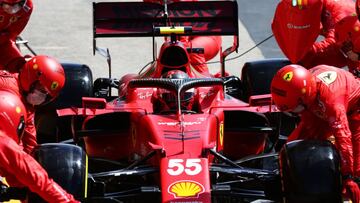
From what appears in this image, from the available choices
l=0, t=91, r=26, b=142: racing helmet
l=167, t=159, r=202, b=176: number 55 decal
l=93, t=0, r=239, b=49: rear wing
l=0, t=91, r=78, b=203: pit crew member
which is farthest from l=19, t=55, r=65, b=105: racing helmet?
l=93, t=0, r=239, b=49: rear wing

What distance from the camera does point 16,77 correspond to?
7.72 m

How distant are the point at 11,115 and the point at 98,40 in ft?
28.7

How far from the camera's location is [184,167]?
7.18 m

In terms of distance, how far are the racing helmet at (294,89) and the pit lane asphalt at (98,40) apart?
6.20 m

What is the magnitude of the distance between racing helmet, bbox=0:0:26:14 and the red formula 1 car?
0.79m

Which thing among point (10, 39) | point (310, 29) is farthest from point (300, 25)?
point (10, 39)

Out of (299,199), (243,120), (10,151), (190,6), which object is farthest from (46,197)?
(190,6)

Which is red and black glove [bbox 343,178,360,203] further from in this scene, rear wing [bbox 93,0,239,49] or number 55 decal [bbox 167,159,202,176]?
rear wing [bbox 93,0,239,49]

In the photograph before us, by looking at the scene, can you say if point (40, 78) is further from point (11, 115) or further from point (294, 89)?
point (294, 89)

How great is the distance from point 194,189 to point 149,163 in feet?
2.74

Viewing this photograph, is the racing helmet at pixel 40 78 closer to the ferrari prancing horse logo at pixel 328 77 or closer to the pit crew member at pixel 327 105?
the pit crew member at pixel 327 105

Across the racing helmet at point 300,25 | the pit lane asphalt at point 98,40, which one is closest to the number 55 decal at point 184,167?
the racing helmet at point 300,25

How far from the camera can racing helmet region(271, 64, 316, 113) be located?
24.7ft

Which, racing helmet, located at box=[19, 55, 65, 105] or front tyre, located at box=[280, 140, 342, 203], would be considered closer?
front tyre, located at box=[280, 140, 342, 203]
